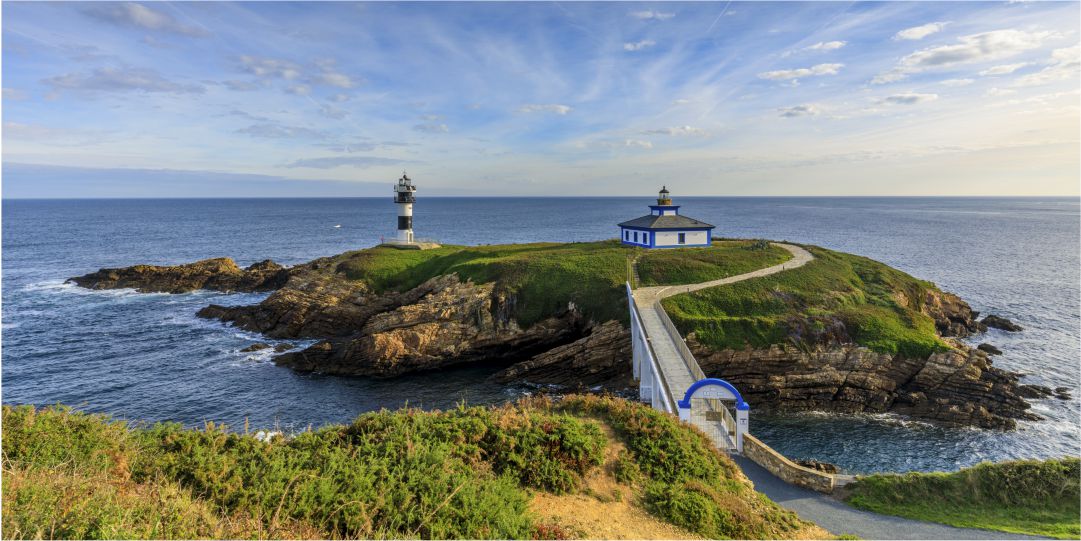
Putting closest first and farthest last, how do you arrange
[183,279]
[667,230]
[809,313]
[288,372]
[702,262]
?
[288,372]
[809,313]
[702,262]
[667,230]
[183,279]

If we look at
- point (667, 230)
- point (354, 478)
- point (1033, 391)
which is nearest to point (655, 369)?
point (354, 478)

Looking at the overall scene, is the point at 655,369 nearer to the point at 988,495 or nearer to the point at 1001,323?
the point at 988,495

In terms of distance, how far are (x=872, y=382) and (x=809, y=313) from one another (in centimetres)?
614

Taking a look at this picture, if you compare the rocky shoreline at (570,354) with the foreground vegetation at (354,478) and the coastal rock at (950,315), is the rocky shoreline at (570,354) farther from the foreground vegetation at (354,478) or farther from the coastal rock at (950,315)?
the foreground vegetation at (354,478)

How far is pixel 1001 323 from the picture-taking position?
44.1m

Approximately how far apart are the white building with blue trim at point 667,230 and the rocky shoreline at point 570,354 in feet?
56.8

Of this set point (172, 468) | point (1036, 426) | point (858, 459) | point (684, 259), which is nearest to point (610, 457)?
point (172, 468)

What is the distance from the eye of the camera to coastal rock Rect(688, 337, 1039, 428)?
2839cm

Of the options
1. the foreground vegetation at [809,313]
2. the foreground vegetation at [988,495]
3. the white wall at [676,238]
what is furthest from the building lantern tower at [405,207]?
the foreground vegetation at [988,495]

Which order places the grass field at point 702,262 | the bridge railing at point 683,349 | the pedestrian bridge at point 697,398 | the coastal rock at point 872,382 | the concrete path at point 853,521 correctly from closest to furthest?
the concrete path at point 853,521 < the pedestrian bridge at point 697,398 < the bridge railing at point 683,349 < the coastal rock at point 872,382 < the grass field at point 702,262

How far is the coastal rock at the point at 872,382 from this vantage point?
28.4 m

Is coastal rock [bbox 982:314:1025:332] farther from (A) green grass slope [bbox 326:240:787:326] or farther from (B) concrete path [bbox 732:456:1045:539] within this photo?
(B) concrete path [bbox 732:456:1045:539]

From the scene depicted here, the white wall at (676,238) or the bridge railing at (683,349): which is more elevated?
the white wall at (676,238)

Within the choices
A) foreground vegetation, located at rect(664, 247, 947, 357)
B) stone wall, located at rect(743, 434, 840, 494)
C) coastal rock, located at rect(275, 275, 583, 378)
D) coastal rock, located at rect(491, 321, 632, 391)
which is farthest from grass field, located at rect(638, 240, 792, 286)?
stone wall, located at rect(743, 434, 840, 494)
